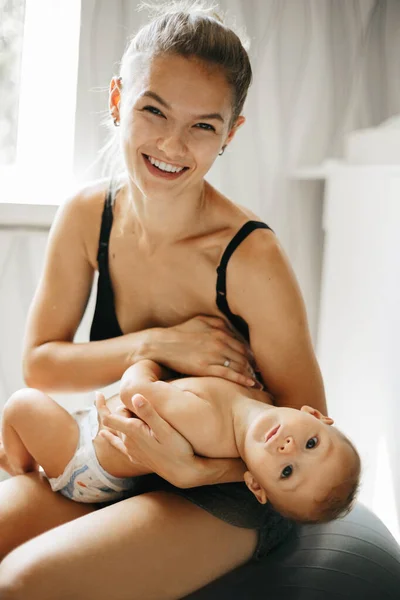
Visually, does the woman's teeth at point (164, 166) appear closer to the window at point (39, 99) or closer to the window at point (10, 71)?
the window at point (39, 99)

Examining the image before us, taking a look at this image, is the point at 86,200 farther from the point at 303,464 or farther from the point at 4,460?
the point at 303,464

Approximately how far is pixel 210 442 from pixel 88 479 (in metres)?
0.25

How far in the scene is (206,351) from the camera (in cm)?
144

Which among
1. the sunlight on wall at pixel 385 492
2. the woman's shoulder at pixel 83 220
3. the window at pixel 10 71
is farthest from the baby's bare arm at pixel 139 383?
the window at pixel 10 71

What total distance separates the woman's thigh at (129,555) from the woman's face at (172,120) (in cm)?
58

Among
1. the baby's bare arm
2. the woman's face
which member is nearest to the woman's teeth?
the woman's face

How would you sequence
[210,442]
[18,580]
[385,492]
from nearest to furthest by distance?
1. [18,580]
2. [210,442]
3. [385,492]

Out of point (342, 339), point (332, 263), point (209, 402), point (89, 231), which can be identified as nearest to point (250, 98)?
point (332, 263)

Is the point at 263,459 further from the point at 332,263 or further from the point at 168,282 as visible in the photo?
the point at 332,263

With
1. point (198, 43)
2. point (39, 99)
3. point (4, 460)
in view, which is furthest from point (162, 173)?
point (39, 99)

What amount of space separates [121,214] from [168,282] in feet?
0.61

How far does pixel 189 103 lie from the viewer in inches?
52.2

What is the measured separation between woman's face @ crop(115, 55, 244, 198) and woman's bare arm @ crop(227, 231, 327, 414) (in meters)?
0.19

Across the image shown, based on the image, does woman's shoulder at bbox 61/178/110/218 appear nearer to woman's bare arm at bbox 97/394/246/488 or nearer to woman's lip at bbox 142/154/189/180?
woman's lip at bbox 142/154/189/180
